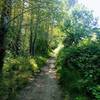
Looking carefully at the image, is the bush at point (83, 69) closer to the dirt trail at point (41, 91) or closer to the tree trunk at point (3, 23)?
the dirt trail at point (41, 91)

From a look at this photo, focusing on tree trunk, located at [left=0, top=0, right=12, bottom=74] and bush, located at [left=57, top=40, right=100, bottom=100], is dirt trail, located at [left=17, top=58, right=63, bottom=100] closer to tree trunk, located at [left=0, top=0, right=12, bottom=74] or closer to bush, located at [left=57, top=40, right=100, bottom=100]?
bush, located at [left=57, top=40, right=100, bottom=100]

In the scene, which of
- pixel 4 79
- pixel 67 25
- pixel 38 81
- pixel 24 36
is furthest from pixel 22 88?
pixel 67 25

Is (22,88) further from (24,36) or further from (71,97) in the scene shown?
(24,36)

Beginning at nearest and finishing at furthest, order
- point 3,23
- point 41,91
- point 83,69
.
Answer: point 3,23
point 41,91
point 83,69

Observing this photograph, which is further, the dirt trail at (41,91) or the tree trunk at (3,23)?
the tree trunk at (3,23)

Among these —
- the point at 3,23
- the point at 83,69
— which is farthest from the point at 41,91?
the point at 3,23

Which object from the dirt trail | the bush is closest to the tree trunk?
the dirt trail

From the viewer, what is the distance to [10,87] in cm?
1152

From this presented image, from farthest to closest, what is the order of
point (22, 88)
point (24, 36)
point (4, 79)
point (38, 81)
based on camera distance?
point (24, 36)
point (38, 81)
point (22, 88)
point (4, 79)

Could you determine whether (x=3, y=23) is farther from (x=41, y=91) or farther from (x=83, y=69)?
(x=83, y=69)

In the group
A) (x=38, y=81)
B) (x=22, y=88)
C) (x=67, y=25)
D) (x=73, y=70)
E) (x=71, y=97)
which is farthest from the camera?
(x=67, y=25)

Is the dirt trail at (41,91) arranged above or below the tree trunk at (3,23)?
below

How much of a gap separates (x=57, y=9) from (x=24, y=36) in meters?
10.3

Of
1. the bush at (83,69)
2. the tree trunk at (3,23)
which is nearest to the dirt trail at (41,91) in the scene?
the bush at (83,69)
